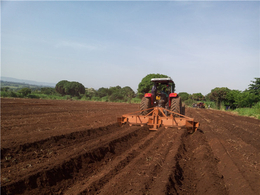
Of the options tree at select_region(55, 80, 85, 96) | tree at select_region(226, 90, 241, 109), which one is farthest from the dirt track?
tree at select_region(55, 80, 85, 96)

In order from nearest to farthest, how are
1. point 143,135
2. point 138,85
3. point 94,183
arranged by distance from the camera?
point 94,183
point 143,135
point 138,85

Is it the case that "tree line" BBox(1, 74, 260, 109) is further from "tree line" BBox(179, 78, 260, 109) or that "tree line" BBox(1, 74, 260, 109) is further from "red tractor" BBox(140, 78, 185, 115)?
"red tractor" BBox(140, 78, 185, 115)

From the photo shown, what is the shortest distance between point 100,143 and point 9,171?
2.35m

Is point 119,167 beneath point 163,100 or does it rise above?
beneath

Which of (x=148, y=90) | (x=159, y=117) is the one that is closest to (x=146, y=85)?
(x=148, y=90)

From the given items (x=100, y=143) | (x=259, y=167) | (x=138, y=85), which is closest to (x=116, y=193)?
(x=100, y=143)

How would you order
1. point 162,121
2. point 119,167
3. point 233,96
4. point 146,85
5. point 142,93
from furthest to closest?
point 142,93
point 146,85
point 233,96
point 162,121
point 119,167

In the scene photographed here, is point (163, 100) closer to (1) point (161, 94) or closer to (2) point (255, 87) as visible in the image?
(1) point (161, 94)

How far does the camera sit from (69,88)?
42.6 m

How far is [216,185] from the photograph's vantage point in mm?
3367

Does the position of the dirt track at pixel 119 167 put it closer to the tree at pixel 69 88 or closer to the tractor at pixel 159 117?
the tractor at pixel 159 117

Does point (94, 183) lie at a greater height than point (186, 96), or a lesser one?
lesser

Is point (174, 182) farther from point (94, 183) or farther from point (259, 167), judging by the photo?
point (259, 167)

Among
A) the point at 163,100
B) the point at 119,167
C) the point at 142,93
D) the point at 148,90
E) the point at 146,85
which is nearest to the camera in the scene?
the point at 119,167
